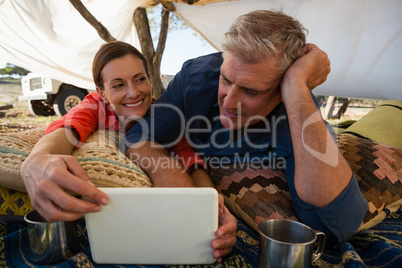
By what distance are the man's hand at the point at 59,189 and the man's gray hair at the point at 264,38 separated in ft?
2.06

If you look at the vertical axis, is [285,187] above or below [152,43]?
below

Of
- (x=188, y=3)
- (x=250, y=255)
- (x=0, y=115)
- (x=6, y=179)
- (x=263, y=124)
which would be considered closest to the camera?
(x=250, y=255)

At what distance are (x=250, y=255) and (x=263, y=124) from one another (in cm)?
58

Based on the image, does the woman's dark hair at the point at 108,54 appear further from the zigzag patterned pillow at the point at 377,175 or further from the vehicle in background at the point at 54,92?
the vehicle in background at the point at 54,92

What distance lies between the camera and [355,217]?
895 millimetres

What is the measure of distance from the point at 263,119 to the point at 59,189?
81cm

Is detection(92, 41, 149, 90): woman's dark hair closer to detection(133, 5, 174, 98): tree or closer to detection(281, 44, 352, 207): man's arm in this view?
detection(281, 44, 352, 207): man's arm

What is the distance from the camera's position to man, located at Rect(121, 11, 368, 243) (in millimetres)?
888

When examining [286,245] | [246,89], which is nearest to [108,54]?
[246,89]

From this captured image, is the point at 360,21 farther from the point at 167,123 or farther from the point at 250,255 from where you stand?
the point at 250,255

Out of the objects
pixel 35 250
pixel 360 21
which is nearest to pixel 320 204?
pixel 35 250

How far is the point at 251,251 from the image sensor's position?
79cm

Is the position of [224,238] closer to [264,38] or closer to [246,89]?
[246,89]

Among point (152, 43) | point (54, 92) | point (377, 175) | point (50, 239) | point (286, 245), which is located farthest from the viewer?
point (54, 92)
